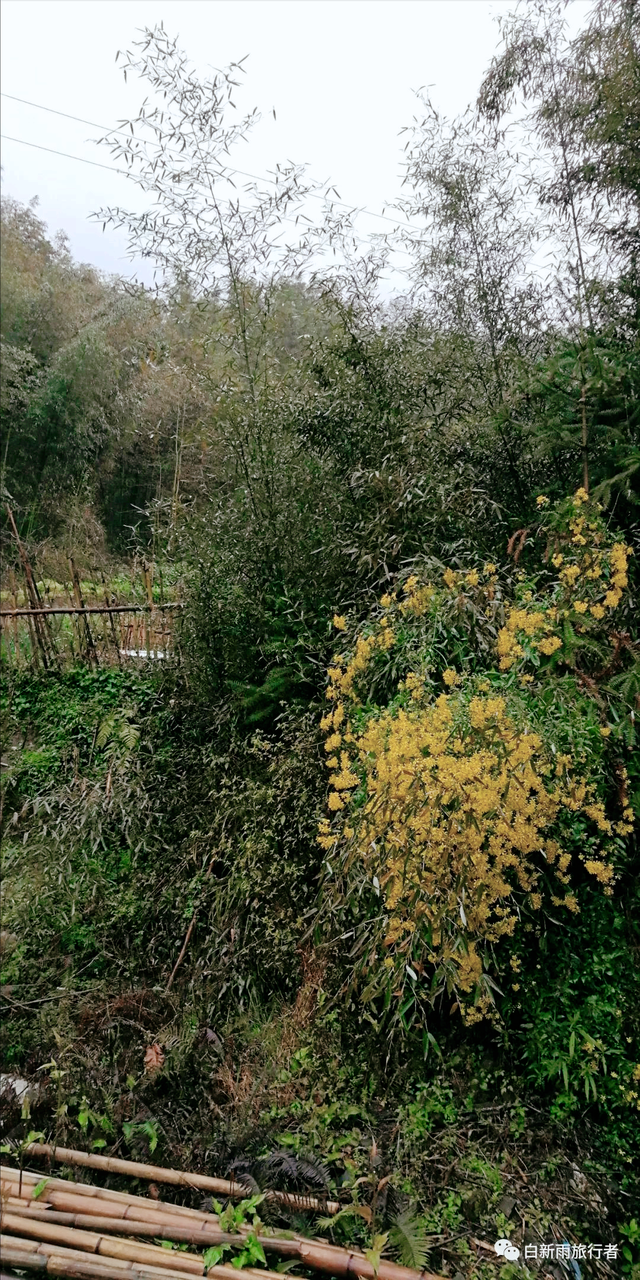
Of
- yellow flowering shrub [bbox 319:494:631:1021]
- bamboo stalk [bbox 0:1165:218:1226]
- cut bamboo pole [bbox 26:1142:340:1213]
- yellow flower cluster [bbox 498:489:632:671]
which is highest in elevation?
yellow flower cluster [bbox 498:489:632:671]

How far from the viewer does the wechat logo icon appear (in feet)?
4.54

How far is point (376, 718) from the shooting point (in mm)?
1928

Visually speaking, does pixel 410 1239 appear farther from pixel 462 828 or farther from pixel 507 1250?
pixel 462 828

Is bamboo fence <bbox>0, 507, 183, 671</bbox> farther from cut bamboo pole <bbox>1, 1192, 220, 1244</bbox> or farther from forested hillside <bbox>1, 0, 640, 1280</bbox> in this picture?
cut bamboo pole <bbox>1, 1192, 220, 1244</bbox>

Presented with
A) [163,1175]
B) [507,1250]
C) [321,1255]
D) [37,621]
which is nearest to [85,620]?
[37,621]

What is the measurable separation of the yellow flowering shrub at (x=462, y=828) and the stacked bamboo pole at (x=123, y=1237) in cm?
49

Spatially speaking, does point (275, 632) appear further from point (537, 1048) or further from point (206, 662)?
point (537, 1048)

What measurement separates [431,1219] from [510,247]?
134 inches

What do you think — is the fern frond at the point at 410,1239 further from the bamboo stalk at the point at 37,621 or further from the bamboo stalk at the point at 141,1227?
the bamboo stalk at the point at 37,621

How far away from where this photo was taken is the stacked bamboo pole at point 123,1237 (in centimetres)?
136

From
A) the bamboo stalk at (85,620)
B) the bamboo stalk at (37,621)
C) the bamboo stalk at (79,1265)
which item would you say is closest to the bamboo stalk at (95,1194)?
the bamboo stalk at (79,1265)

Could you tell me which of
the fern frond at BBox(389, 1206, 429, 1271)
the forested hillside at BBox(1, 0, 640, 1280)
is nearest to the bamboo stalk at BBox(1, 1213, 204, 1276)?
the forested hillside at BBox(1, 0, 640, 1280)

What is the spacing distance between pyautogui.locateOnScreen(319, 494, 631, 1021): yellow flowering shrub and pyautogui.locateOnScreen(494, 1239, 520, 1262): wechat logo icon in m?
0.41

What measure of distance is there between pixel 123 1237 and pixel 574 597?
1830 mm
